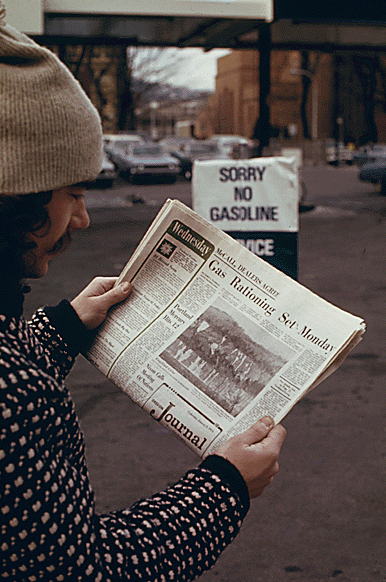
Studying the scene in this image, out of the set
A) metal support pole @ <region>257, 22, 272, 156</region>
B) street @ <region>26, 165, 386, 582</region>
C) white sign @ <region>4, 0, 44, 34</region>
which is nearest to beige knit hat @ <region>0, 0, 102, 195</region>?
street @ <region>26, 165, 386, 582</region>

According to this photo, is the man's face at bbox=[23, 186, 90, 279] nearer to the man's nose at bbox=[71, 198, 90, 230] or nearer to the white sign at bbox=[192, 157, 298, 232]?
the man's nose at bbox=[71, 198, 90, 230]

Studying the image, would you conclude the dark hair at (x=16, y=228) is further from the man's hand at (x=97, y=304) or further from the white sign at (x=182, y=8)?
the white sign at (x=182, y=8)

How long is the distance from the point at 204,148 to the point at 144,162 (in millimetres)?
6129

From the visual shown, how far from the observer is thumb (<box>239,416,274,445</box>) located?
1231 millimetres

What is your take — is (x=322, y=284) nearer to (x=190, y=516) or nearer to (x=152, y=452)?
(x=152, y=452)

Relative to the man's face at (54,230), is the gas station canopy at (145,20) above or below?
above

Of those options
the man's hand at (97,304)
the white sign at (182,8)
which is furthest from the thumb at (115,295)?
the white sign at (182,8)

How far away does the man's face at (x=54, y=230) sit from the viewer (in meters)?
1.09

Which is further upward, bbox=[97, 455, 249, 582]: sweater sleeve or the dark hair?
the dark hair

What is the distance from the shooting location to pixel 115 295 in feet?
5.16

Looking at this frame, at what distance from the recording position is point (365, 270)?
29.1 feet

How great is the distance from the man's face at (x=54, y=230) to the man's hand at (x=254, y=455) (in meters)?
0.41

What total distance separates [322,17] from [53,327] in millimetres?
10677

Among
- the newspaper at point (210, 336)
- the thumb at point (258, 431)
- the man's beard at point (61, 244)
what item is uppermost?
the man's beard at point (61, 244)
